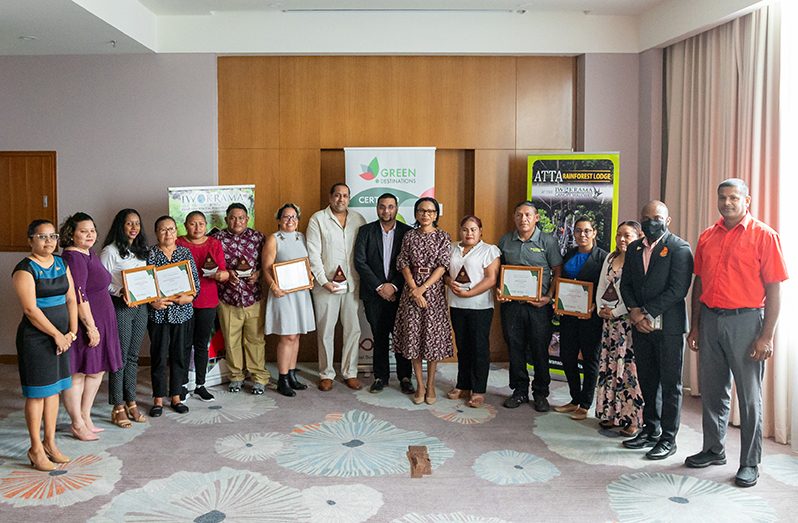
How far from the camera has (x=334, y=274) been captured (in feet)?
18.6

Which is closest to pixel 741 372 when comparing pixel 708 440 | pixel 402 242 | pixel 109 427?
pixel 708 440

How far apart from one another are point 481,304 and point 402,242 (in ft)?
2.62

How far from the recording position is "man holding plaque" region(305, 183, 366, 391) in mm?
5652

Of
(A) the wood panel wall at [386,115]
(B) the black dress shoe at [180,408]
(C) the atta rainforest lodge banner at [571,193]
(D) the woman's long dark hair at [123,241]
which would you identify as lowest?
(B) the black dress shoe at [180,408]

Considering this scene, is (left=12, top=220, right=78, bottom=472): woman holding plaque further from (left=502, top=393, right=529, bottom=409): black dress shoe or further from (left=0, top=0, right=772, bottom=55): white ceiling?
(left=502, top=393, right=529, bottom=409): black dress shoe

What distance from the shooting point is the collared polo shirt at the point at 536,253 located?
514cm

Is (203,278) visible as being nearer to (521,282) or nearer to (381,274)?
(381,274)

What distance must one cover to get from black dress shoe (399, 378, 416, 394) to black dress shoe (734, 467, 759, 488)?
2.54m

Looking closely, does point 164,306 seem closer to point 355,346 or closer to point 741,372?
point 355,346

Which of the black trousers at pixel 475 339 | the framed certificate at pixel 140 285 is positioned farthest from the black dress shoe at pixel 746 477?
the framed certificate at pixel 140 285

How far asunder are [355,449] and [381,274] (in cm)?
163

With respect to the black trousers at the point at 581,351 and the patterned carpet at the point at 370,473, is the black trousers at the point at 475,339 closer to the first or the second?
the patterned carpet at the point at 370,473

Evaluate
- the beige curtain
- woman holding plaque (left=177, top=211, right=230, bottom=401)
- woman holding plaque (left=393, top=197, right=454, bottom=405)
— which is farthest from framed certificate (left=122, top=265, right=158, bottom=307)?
the beige curtain

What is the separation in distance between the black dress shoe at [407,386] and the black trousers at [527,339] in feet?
2.82
